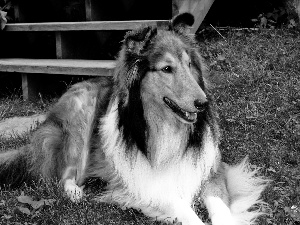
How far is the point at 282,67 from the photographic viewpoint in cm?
536

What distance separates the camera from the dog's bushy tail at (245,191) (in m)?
3.23

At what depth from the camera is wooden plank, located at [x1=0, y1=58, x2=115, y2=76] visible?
17.5ft

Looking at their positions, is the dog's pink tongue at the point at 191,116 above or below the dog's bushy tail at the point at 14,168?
above

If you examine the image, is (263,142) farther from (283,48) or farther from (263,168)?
(283,48)

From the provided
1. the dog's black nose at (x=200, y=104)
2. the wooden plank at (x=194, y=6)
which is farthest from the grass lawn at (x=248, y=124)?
the dog's black nose at (x=200, y=104)

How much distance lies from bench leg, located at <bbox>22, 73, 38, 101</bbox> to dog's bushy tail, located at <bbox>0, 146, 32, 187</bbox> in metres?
2.36

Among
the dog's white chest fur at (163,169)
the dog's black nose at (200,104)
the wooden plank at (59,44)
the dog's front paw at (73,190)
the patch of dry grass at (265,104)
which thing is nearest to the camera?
the dog's black nose at (200,104)

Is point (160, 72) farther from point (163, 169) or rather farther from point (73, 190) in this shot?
point (73, 190)

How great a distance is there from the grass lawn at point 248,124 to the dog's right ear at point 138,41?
110 cm

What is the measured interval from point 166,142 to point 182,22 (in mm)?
870

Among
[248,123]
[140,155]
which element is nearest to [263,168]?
[248,123]

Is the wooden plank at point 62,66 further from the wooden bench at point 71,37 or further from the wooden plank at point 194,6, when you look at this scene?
the wooden plank at point 194,6

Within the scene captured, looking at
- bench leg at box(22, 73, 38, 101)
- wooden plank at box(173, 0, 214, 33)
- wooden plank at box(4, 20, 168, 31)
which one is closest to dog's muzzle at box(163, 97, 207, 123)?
wooden plank at box(4, 20, 168, 31)

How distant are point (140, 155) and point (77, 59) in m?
3.12
